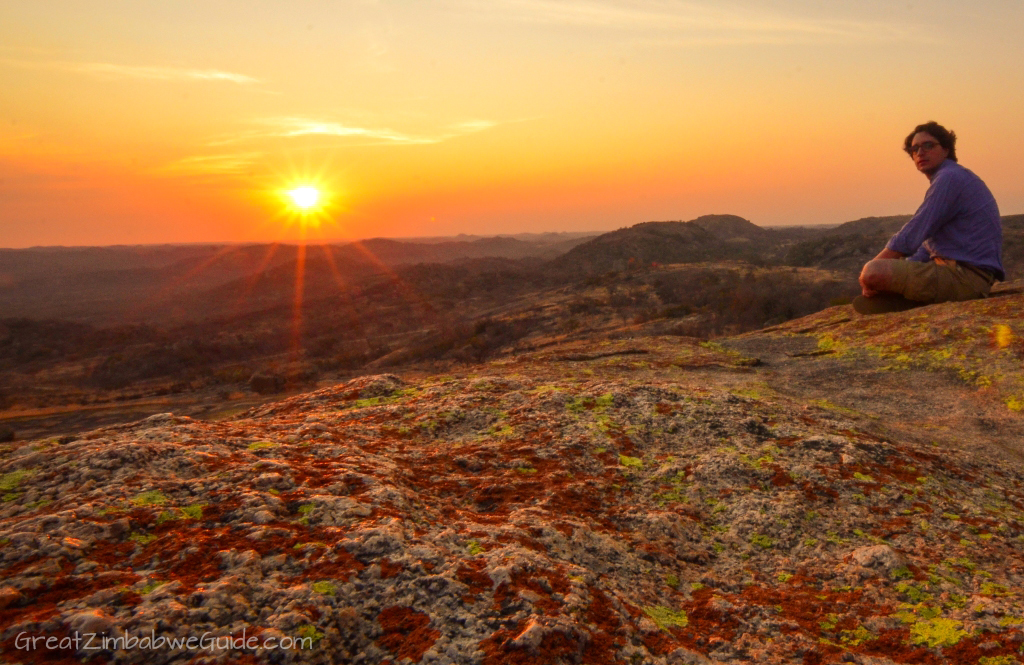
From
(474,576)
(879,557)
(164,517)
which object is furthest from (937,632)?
(164,517)

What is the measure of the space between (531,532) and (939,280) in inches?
305

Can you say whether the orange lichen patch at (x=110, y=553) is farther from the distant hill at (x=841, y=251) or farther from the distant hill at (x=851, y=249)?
the distant hill at (x=841, y=251)

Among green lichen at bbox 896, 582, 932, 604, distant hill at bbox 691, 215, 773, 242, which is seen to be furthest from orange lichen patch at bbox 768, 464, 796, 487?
distant hill at bbox 691, 215, 773, 242

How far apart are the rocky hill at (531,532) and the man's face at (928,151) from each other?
351 centimetres

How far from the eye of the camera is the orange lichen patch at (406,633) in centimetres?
208

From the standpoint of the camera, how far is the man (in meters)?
6.89

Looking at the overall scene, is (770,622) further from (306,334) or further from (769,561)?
(306,334)

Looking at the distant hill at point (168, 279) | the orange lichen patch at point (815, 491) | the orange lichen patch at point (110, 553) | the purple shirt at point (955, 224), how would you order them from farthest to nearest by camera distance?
1. the distant hill at point (168, 279)
2. the purple shirt at point (955, 224)
3. the orange lichen patch at point (815, 491)
4. the orange lichen patch at point (110, 553)

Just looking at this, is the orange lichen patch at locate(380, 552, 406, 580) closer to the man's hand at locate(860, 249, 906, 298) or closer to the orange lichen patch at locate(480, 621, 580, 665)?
the orange lichen patch at locate(480, 621, 580, 665)

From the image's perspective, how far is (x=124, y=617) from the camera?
1.97 metres

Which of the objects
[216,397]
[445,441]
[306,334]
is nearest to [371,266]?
[306,334]

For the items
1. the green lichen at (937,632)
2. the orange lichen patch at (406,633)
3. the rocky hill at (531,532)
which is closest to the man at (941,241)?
the rocky hill at (531,532)

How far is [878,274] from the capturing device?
25.2 ft

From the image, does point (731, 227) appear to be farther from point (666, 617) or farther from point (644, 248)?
point (666, 617)
